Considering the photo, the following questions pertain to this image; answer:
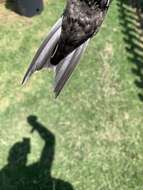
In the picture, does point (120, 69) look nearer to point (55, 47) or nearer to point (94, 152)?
point (94, 152)

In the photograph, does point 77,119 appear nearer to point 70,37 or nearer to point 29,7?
point 29,7

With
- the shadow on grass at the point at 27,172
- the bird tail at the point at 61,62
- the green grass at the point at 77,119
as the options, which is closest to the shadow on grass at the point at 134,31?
the green grass at the point at 77,119

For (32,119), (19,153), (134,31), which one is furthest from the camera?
(134,31)

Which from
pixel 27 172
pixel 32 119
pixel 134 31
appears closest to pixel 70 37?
pixel 27 172

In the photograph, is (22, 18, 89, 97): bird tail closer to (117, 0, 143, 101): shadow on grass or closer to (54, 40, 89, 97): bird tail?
(54, 40, 89, 97): bird tail

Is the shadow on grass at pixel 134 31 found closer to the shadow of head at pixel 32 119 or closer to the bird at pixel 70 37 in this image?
the shadow of head at pixel 32 119

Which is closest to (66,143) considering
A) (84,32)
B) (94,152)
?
(94,152)
